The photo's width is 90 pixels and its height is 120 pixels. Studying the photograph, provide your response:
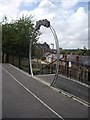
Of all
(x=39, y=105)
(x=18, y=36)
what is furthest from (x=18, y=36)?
(x=39, y=105)

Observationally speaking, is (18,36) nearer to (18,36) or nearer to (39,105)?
(18,36)

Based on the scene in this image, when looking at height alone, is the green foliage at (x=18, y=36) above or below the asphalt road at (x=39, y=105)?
above

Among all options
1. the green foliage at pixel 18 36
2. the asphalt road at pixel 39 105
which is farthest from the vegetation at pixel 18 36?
the asphalt road at pixel 39 105

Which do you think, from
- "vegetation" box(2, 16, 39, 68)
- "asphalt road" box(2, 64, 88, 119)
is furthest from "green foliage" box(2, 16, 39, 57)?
"asphalt road" box(2, 64, 88, 119)

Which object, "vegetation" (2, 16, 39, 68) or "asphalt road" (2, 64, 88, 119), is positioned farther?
"vegetation" (2, 16, 39, 68)

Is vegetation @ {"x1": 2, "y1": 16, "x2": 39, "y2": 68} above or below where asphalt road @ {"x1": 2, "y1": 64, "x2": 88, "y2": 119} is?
above

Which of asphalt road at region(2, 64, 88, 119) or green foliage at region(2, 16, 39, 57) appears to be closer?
asphalt road at region(2, 64, 88, 119)

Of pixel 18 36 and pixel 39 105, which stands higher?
pixel 18 36

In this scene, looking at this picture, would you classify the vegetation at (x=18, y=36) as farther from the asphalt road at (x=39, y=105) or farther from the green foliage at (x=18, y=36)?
the asphalt road at (x=39, y=105)

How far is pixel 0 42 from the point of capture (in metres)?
44.4

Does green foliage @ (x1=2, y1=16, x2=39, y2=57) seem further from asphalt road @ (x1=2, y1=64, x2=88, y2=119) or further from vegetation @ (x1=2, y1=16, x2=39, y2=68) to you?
asphalt road @ (x1=2, y1=64, x2=88, y2=119)

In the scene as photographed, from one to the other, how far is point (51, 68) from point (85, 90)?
41.1 feet

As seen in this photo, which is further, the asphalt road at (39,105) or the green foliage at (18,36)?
the green foliage at (18,36)

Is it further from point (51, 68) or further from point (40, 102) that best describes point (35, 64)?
point (40, 102)
